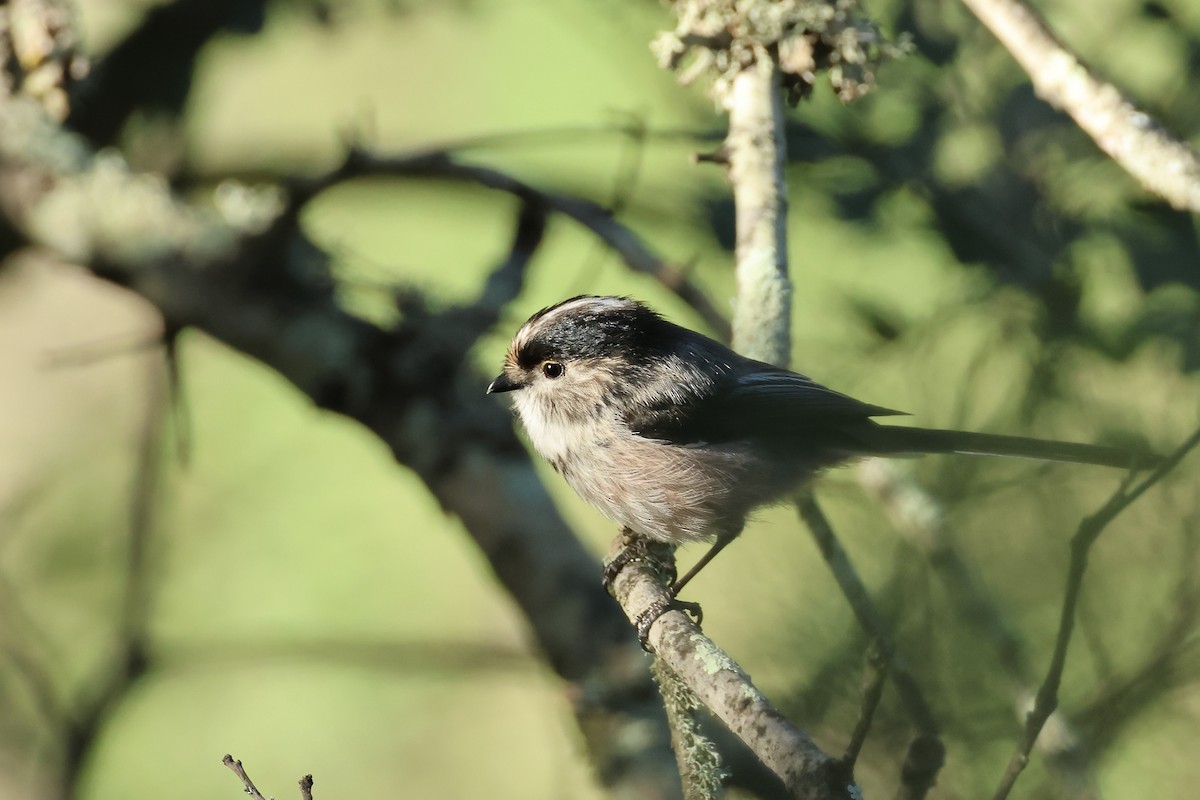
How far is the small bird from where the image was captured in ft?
7.68

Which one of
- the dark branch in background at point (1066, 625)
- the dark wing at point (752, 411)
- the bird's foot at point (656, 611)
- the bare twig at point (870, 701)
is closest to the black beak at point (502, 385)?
the dark wing at point (752, 411)

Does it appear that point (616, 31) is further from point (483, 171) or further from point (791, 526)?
point (791, 526)

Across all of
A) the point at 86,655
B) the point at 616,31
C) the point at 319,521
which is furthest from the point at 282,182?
the point at 86,655

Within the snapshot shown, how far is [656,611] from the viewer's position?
6.44ft

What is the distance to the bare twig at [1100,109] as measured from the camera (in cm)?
178

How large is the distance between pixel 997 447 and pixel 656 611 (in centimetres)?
68

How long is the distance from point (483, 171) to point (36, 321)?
327cm

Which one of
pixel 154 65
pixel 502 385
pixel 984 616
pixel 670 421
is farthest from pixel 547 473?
pixel 984 616

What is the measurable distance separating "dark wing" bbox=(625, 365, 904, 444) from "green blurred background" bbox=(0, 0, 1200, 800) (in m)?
0.18

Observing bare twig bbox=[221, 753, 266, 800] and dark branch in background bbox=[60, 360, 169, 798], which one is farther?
dark branch in background bbox=[60, 360, 169, 798]

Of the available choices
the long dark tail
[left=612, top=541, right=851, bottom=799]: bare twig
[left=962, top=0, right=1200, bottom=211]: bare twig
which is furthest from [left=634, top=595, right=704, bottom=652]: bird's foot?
[left=962, top=0, right=1200, bottom=211]: bare twig

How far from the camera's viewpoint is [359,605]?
178 inches

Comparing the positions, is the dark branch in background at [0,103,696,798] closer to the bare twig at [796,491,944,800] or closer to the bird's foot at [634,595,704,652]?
the bird's foot at [634,595,704,652]

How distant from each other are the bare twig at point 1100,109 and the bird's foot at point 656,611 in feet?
3.44
